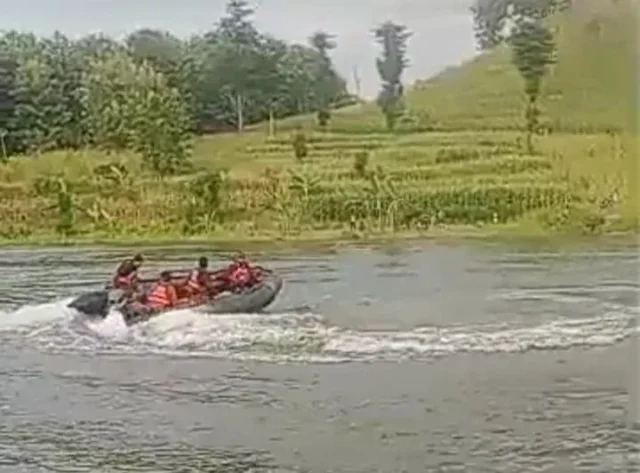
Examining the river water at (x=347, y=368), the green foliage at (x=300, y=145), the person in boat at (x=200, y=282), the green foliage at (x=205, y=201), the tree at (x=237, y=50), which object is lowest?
A: the river water at (x=347, y=368)

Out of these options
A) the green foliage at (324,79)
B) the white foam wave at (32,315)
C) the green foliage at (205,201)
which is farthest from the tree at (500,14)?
the white foam wave at (32,315)

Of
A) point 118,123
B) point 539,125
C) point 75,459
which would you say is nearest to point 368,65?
point 539,125

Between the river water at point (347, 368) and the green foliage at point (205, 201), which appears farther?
the green foliage at point (205, 201)

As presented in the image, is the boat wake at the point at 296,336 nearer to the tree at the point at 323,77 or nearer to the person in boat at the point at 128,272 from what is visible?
the person in boat at the point at 128,272

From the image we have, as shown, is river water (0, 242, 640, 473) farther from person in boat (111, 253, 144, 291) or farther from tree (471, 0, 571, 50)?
tree (471, 0, 571, 50)

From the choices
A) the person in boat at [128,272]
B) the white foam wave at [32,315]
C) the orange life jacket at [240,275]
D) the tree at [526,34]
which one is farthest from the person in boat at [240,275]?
the tree at [526,34]

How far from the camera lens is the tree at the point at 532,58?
1.70 meters

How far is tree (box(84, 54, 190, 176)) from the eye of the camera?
1721mm

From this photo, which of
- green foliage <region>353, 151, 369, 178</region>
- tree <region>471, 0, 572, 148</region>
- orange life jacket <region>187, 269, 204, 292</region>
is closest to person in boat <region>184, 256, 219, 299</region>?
orange life jacket <region>187, 269, 204, 292</region>

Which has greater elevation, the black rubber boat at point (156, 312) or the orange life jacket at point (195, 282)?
the orange life jacket at point (195, 282)

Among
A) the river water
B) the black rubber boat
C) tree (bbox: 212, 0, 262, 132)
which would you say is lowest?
the river water

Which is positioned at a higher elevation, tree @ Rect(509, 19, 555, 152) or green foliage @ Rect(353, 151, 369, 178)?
tree @ Rect(509, 19, 555, 152)

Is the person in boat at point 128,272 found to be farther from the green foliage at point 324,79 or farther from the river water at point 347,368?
the green foliage at point 324,79

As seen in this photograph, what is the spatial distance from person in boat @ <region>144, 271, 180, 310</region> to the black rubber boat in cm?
1
